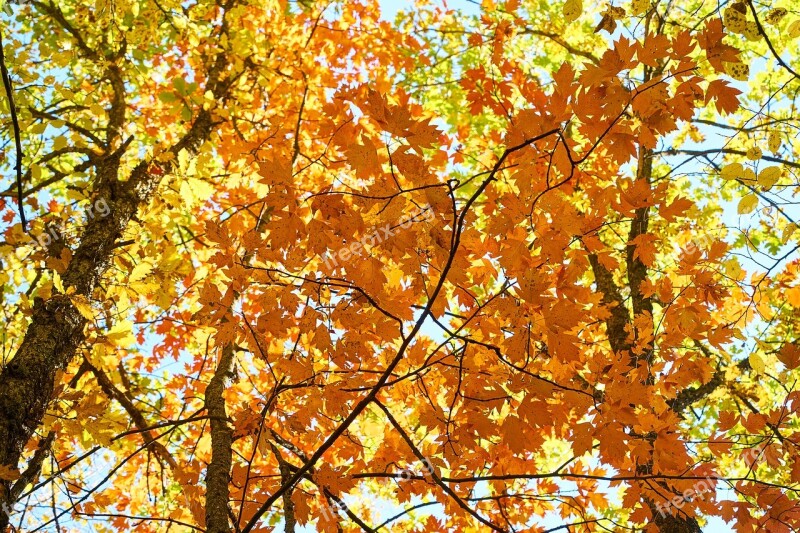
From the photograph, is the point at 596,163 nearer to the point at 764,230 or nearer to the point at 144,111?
the point at 764,230

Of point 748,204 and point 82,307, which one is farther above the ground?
point 748,204

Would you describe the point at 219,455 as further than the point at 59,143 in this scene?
No

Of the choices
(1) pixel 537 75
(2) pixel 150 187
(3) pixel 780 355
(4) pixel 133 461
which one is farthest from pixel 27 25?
(3) pixel 780 355

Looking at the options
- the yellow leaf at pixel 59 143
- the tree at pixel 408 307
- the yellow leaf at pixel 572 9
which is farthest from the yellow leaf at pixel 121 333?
the yellow leaf at pixel 572 9

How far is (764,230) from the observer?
7.27 meters

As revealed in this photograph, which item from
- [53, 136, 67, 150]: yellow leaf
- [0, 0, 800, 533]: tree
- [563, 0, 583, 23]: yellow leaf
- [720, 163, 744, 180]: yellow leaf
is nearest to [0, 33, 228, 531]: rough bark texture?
[0, 0, 800, 533]: tree

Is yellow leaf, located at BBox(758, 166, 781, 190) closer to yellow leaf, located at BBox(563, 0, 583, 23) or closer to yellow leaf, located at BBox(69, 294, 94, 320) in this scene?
yellow leaf, located at BBox(563, 0, 583, 23)

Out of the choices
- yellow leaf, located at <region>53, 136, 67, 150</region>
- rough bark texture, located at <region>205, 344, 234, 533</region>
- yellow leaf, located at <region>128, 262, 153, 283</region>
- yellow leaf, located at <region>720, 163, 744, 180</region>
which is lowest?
rough bark texture, located at <region>205, 344, 234, 533</region>

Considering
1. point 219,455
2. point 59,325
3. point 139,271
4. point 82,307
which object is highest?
point 59,325

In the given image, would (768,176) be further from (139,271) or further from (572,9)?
(139,271)

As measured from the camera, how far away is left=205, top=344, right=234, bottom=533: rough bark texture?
269cm

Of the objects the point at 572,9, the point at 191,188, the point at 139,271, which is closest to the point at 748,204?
the point at 572,9

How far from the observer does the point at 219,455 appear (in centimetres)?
309

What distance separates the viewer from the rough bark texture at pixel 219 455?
106 inches
